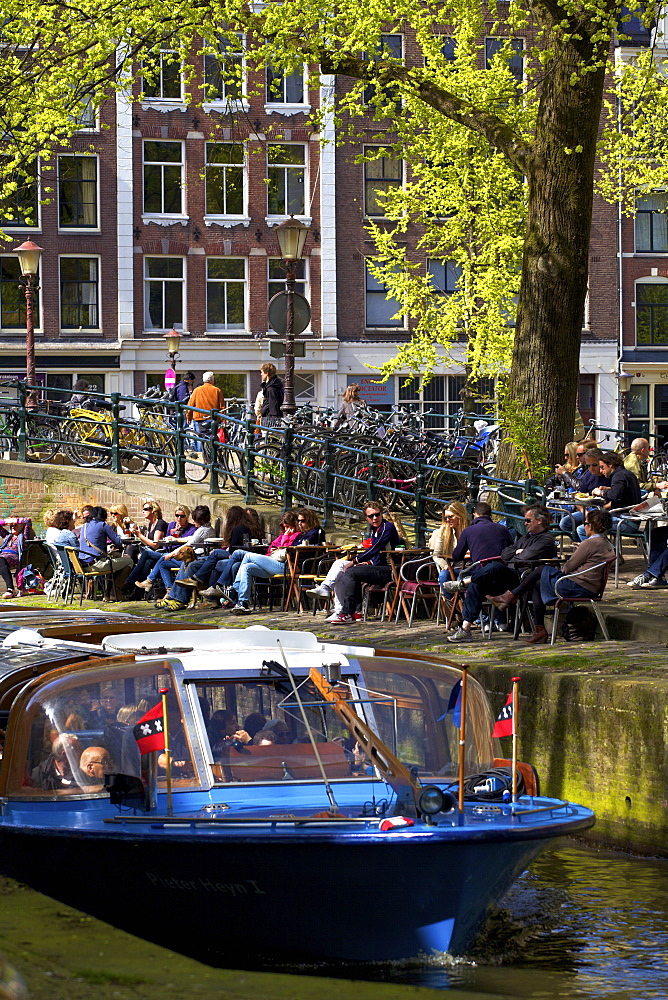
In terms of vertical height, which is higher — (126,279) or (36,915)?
Answer: (126,279)

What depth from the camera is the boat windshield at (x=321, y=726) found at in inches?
292

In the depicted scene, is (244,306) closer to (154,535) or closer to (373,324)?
(373,324)

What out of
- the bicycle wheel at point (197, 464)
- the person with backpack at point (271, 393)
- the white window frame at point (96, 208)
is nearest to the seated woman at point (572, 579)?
the bicycle wheel at point (197, 464)

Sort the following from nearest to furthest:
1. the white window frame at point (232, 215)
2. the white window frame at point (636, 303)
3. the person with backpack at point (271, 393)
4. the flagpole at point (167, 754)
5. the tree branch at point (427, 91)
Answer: the flagpole at point (167, 754) < the tree branch at point (427, 91) < the person with backpack at point (271, 393) < the white window frame at point (232, 215) < the white window frame at point (636, 303)

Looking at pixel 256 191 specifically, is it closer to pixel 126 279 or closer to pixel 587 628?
pixel 126 279

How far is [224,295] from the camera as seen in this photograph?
138 feet

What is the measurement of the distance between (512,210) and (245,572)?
44.8 feet

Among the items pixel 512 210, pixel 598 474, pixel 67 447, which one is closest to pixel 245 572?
pixel 598 474

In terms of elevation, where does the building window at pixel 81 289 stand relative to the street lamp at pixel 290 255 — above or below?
above

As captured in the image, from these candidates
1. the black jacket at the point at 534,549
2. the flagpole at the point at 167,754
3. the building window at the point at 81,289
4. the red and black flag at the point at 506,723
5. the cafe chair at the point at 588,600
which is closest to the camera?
the flagpole at the point at 167,754

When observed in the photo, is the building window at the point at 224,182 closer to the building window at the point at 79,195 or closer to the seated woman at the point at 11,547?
the building window at the point at 79,195

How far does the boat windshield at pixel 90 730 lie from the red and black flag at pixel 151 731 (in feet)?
0.72

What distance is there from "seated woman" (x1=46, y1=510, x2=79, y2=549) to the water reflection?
33.1ft

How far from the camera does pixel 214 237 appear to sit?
137 feet
